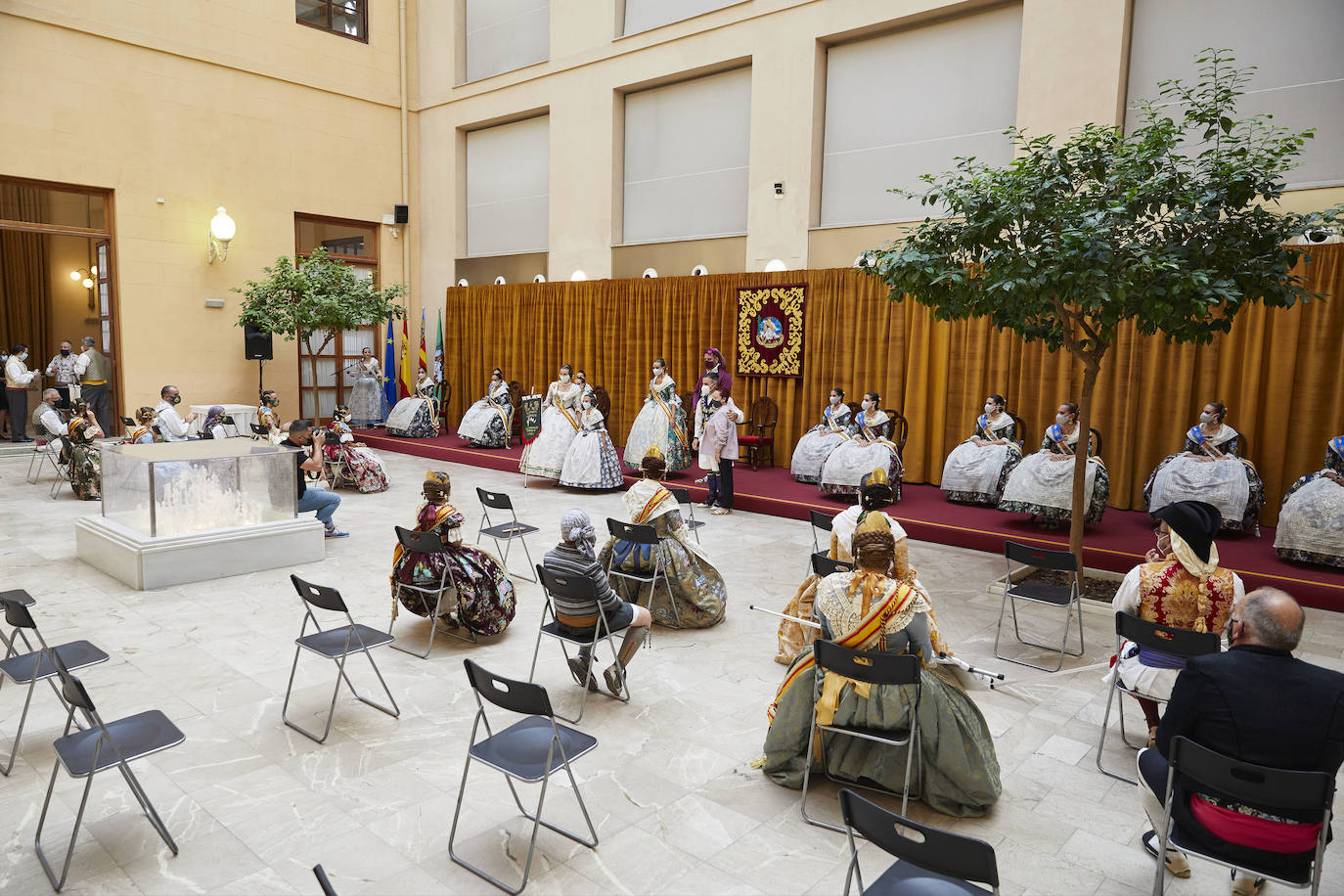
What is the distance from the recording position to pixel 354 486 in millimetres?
10141

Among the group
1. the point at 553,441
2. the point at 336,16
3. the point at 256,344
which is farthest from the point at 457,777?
the point at 336,16

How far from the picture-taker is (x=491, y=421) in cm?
1295

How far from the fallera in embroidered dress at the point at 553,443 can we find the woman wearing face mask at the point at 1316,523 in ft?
23.2

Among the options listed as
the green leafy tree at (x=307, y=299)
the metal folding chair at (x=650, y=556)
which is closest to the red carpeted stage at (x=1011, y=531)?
the metal folding chair at (x=650, y=556)

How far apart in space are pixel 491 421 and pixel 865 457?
632cm

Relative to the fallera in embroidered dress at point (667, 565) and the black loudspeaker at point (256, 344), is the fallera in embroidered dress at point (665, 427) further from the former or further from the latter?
the black loudspeaker at point (256, 344)

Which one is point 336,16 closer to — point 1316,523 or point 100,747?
point 100,747

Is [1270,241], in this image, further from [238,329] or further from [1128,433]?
[238,329]

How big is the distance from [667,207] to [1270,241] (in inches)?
336

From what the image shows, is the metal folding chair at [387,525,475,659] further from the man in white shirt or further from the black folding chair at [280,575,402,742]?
the man in white shirt

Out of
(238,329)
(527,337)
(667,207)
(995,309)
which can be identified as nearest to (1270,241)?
(995,309)

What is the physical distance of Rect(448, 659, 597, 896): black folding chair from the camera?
9.24 feet

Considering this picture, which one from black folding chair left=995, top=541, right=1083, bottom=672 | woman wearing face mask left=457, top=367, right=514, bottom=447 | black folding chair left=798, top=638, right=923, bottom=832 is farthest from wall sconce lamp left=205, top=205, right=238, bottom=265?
black folding chair left=798, top=638, right=923, bottom=832

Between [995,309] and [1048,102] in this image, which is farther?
[1048,102]
